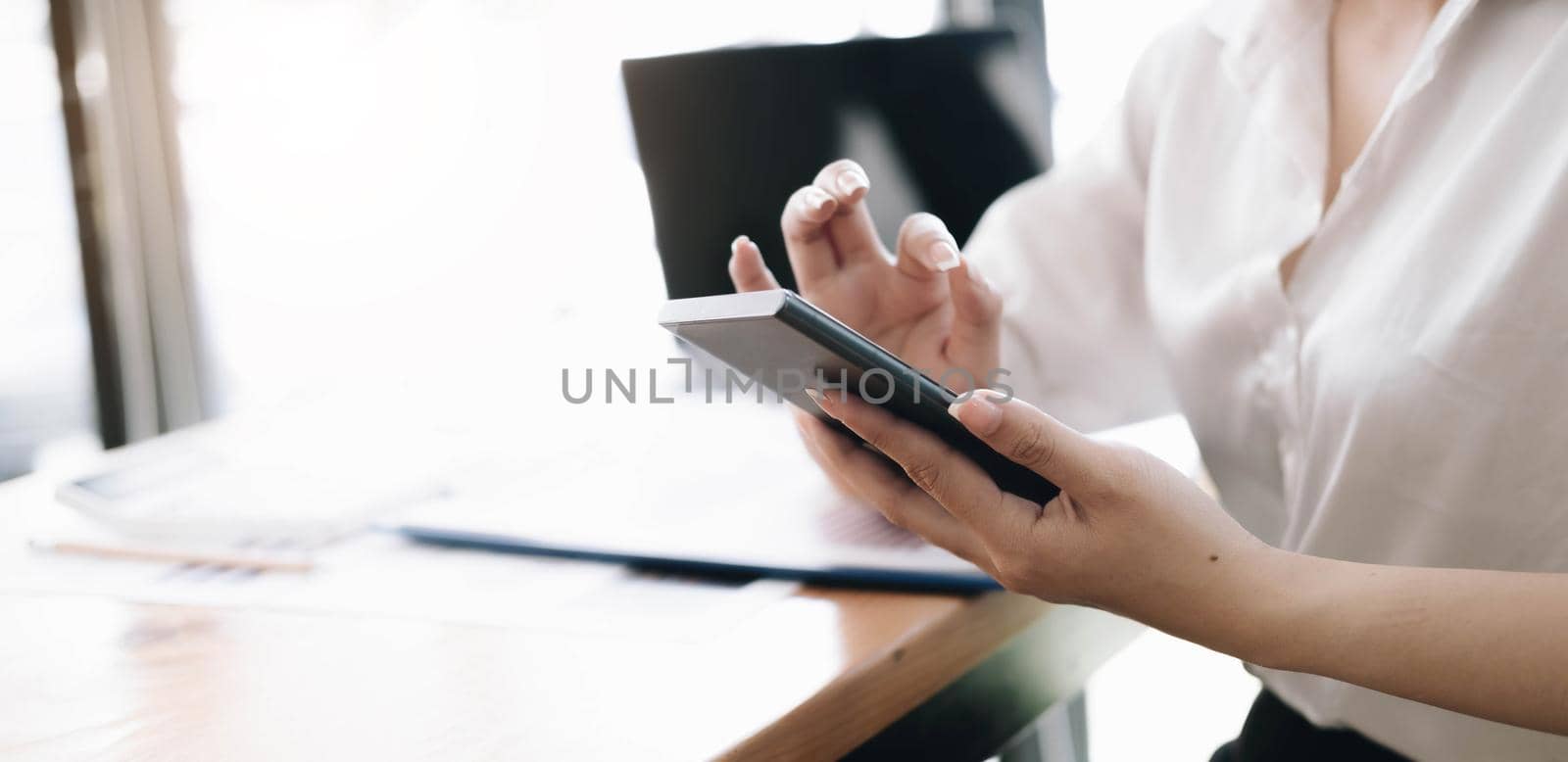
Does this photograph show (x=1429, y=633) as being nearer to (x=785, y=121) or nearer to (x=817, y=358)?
(x=817, y=358)

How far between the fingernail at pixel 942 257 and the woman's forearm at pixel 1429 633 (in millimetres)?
261

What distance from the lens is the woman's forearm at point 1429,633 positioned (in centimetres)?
51

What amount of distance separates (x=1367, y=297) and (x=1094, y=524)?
0.96 feet

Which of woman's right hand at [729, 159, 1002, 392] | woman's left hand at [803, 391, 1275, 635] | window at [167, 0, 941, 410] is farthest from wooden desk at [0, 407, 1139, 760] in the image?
window at [167, 0, 941, 410]

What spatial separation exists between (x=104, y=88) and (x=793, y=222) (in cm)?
247

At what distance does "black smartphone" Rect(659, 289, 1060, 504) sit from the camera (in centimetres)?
43

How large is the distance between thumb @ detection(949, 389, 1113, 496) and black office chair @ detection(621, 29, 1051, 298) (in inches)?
30.8

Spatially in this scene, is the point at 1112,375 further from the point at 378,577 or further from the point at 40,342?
the point at 40,342

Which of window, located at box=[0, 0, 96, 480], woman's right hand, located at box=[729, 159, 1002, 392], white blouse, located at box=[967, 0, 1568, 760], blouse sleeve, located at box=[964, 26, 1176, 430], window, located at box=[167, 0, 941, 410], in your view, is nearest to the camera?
white blouse, located at box=[967, 0, 1568, 760]

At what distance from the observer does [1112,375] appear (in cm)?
100

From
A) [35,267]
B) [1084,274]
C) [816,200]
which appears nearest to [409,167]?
[35,267]

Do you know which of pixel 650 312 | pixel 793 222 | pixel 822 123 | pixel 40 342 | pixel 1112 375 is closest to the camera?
pixel 793 222

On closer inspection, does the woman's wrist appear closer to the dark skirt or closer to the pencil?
the dark skirt

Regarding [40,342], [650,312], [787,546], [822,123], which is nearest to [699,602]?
[787,546]
